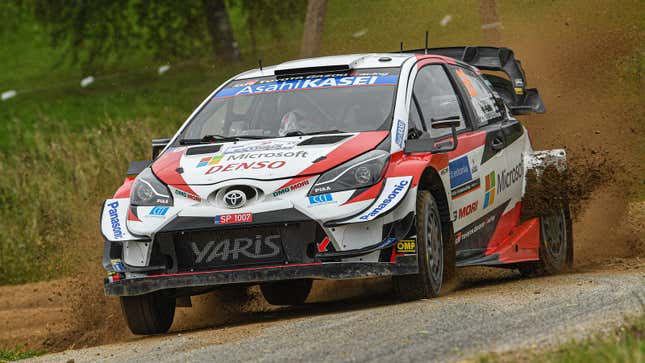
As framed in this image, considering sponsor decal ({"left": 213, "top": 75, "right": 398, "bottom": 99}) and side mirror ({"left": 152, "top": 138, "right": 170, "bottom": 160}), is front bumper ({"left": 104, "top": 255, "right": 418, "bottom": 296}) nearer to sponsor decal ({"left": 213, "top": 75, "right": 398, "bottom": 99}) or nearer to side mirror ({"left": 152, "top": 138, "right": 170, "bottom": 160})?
side mirror ({"left": 152, "top": 138, "right": 170, "bottom": 160})

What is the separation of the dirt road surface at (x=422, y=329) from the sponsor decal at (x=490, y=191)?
91 centimetres

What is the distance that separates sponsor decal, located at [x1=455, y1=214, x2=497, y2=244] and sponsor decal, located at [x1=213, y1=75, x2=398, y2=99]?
1178 millimetres

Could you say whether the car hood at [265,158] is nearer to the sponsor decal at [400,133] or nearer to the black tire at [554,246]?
the sponsor decal at [400,133]

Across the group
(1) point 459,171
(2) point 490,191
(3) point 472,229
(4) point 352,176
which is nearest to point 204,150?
(4) point 352,176

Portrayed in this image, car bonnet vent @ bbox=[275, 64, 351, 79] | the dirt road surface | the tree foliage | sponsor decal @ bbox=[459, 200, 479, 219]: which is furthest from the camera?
the tree foliage

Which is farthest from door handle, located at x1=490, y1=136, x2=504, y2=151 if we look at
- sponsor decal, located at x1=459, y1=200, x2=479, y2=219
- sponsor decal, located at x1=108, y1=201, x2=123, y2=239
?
sponsor decal, located at x1=108, y1=201, x2=123, y2=239

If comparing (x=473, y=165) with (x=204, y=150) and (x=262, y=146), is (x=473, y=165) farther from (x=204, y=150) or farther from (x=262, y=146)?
(x=204, y=150)

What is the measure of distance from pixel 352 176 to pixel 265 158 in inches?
24.3

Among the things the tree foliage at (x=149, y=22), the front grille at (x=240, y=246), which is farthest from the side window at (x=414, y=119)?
the tree foliage at (x=149, y=22)

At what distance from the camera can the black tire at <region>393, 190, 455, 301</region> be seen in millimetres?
7801

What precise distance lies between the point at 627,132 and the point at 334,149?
7.47m

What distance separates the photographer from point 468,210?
8969 millimetres

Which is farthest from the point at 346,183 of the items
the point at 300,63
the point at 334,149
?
the point at 300,63

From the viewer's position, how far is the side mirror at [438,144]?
8.12 m
